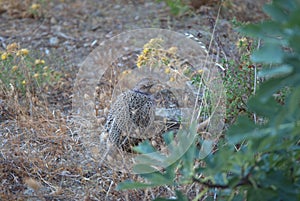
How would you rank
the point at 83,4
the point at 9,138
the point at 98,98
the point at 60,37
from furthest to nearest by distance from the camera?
1. the point at 83,4
2. the point at 60,37
3. the point at 98,98
4. the point at 9,138

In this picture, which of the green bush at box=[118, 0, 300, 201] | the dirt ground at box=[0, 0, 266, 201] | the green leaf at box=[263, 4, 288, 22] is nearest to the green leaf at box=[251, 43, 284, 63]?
the green bush at box=[118, 0, 300, 201]

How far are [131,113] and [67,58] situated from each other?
1587mm

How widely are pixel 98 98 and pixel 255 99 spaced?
2285mm

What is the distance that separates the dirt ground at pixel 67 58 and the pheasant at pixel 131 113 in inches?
7.5

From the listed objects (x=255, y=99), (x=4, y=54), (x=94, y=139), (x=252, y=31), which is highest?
(x=252, y=31)

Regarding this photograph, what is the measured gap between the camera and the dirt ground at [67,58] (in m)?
2.78

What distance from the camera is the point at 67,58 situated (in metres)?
4.50

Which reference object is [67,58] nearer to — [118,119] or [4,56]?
[4,56]

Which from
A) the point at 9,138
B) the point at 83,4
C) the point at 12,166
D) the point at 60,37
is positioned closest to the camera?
the point at 12,166

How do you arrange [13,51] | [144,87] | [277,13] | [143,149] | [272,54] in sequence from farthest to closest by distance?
[13,51], [144,87], [143,149], [277,13], [272,54]

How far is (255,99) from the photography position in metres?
1.48

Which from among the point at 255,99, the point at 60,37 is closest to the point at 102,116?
the point at 60,37

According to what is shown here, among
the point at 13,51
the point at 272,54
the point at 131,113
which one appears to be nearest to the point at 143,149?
the point at 272,54

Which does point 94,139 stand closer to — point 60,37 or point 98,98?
point 98,98
